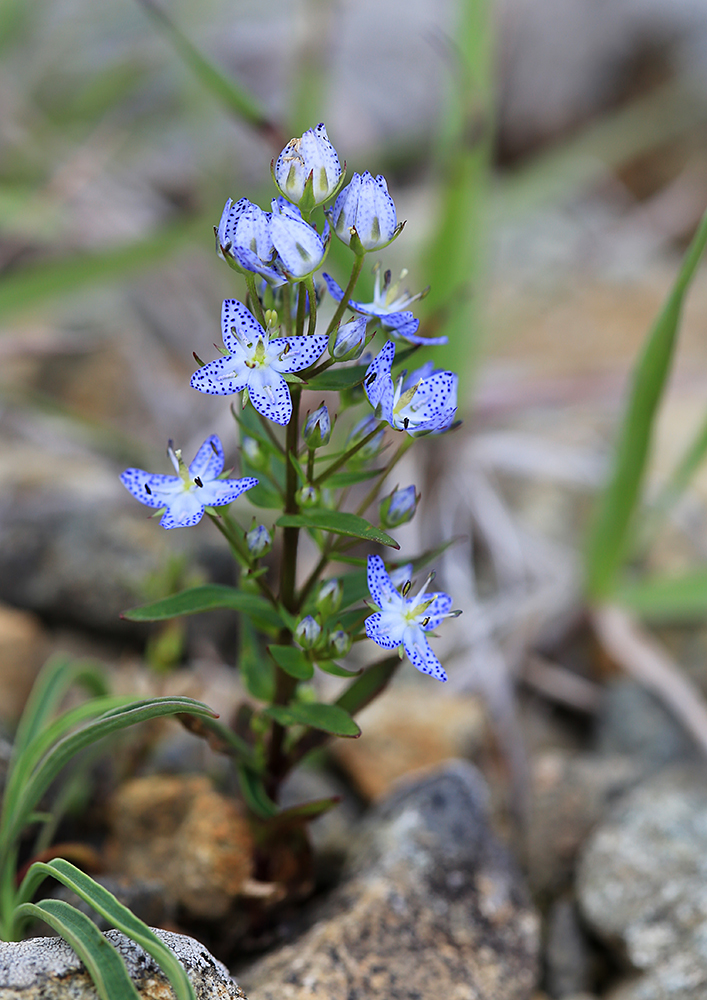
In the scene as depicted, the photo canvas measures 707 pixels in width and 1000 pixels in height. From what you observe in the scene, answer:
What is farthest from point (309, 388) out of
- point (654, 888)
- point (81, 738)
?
point (654, 888)

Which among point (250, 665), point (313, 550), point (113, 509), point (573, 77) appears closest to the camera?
point (250, 665)

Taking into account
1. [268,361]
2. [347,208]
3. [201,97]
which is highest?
[201,97]

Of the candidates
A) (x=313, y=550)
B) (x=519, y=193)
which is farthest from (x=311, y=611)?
(x=519, y=193)

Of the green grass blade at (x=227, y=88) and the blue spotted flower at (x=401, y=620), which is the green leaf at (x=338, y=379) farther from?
the green grass blade at (x=227, y=88)

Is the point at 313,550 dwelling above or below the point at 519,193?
below

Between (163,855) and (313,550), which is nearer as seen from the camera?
(163,855)

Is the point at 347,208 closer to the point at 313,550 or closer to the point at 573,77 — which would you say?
the point at 313,550
